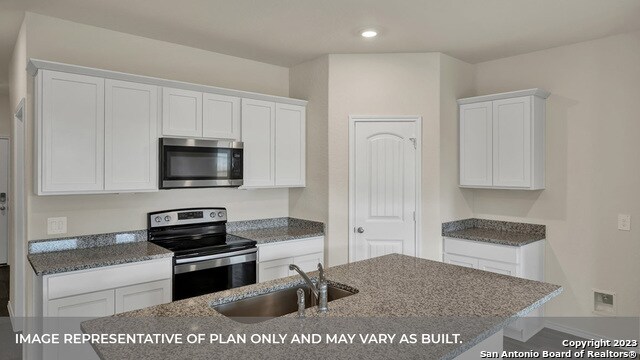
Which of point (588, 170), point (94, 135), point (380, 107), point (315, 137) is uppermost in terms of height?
point (380, 107)

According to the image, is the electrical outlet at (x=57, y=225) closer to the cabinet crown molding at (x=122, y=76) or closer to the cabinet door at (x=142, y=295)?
the cabinet door at (x=142, y=295)

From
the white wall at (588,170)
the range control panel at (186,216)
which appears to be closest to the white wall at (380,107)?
the white wall at (588,170)

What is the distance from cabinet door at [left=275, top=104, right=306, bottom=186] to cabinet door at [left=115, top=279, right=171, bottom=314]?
4.82ft

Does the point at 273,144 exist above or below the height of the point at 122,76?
below

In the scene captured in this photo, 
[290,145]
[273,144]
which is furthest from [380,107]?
[273,144]

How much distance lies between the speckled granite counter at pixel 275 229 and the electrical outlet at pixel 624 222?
8.38 ft

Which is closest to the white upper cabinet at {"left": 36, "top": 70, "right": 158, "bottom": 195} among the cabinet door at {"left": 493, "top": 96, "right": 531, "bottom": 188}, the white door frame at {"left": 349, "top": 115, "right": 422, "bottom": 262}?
the white door frame at {"left": 349, "top": 115, "right": 422, "bottom": 262}

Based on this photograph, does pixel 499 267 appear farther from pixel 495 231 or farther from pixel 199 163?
pixel 199 163

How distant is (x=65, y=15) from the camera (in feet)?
9.79

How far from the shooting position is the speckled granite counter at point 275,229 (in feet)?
12.1

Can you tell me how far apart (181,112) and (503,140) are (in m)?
2.88

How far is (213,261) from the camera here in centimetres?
314

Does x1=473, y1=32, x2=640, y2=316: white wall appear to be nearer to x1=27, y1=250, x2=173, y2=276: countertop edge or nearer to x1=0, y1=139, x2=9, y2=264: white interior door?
x1=27, y1=250, x2=173, y2=276: countertop edge

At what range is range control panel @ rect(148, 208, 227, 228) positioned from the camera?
3.46 metres
